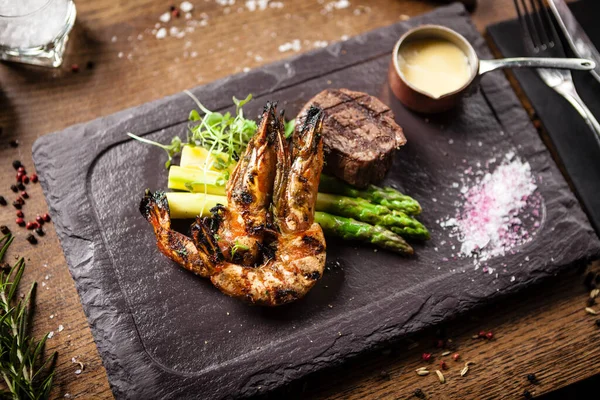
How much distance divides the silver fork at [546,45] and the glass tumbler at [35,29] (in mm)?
3958

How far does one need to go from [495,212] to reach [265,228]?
195 cm

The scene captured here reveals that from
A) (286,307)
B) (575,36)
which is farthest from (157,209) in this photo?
(575,36)

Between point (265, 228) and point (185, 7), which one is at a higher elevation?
point (185, 7)

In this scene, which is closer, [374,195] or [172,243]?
[172,243]

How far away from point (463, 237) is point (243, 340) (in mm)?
1923

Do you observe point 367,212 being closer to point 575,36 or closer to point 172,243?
point 172,243

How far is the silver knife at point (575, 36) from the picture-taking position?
16.9ft

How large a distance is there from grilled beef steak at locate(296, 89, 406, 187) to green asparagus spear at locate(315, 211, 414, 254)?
325 millimetres

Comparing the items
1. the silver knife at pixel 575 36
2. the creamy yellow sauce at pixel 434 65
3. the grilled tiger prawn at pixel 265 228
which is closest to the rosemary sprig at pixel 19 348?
the grilled tiger prawn at pixel 265 228

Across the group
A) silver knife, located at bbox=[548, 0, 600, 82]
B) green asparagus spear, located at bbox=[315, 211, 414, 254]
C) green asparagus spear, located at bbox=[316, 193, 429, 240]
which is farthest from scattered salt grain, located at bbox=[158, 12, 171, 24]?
silver knife, located at bbox=[548, 0, 600, 82]

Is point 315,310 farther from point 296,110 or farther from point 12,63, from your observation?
point 12,63

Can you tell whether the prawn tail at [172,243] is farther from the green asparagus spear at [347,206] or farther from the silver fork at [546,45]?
the silver fork at [546,45]

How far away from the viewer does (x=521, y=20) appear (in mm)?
5254

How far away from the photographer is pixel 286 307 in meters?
4.42
